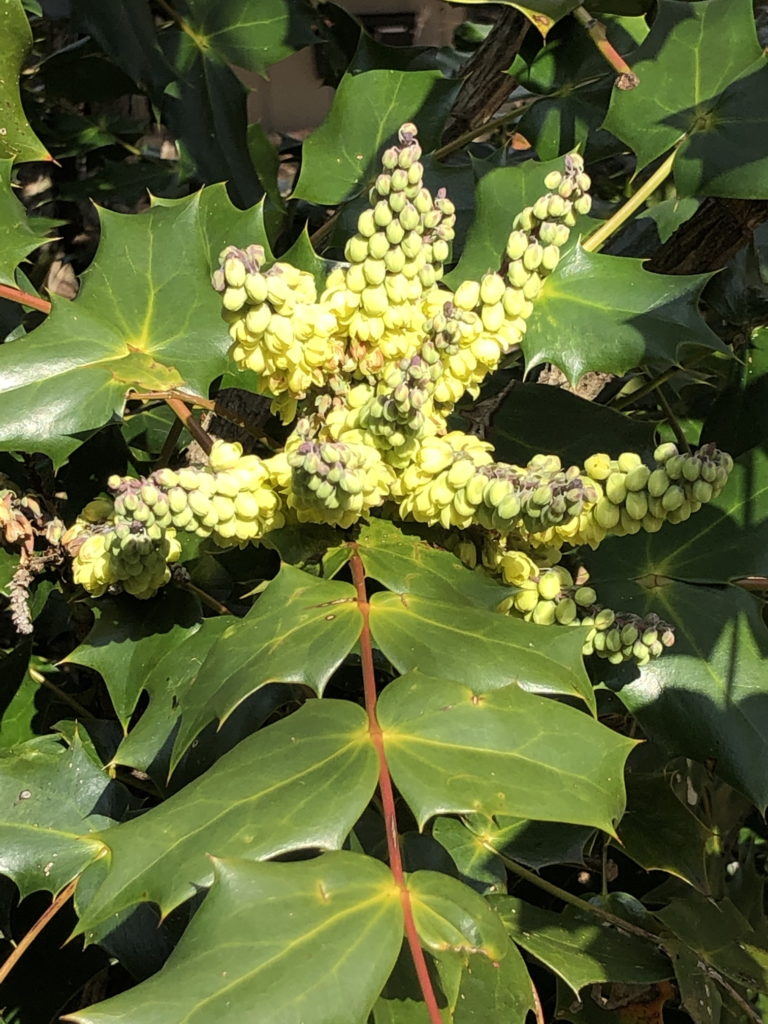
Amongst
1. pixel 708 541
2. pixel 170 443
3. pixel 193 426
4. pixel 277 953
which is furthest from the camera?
pixel 170 443

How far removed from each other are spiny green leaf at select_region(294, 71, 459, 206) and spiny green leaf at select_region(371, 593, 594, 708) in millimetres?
650

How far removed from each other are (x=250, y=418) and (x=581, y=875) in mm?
789

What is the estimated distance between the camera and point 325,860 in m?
0.67

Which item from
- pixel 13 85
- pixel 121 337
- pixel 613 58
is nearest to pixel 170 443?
pixel 121 337

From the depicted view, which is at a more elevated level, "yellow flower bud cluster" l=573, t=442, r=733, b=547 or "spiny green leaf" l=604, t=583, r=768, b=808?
"yellow flower bud cluster" l=573, t=442, r=733, b=547

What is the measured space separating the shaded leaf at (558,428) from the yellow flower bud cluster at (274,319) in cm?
34

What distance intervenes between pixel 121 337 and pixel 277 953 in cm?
60

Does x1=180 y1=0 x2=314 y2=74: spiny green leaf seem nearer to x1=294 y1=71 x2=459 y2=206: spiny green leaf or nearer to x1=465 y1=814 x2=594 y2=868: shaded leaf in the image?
x1=294 y1=71 x2=459 y2=206: spiny green leaf

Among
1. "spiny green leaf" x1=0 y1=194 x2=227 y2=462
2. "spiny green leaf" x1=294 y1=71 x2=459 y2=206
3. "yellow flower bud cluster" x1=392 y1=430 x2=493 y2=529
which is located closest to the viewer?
"yellow flower bud cluster" x1=392 y1=430 x2=493 y2=529

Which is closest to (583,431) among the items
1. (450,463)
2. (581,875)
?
(450,463)

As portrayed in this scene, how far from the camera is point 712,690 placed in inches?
38.1

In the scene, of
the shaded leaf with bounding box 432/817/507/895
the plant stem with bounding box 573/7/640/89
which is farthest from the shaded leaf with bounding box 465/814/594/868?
the plant stem with bounding box 573/7/640/89

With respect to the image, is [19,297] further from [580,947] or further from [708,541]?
[580,947]

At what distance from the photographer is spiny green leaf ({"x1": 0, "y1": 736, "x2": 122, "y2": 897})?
1002mm
